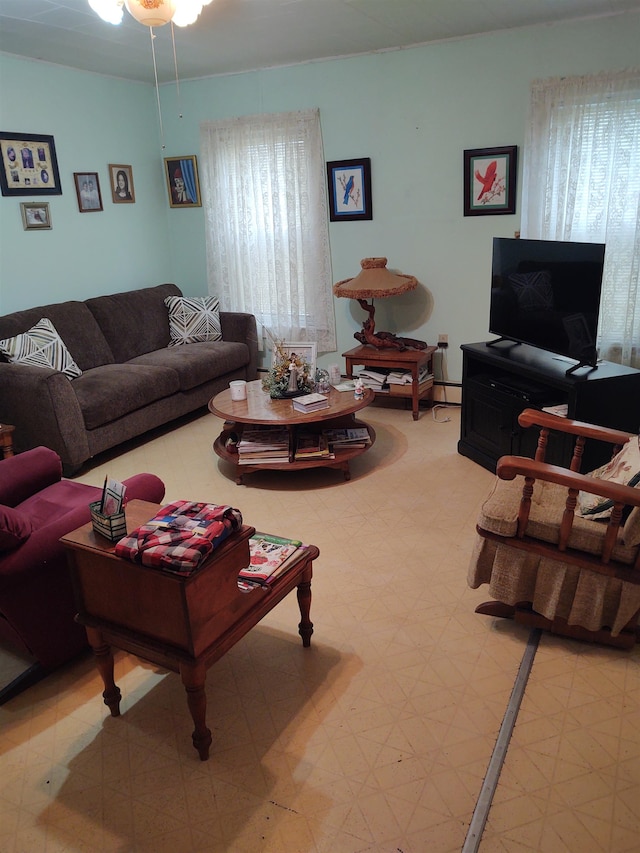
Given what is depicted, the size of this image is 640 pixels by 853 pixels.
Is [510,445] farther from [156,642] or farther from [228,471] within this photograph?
[156,642]

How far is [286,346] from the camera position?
4152mm

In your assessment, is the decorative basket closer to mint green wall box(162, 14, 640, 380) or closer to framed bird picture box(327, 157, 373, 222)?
mint green wall box(162, 14, 640, 380)

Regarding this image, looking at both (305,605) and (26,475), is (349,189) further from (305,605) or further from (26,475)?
(305,605)

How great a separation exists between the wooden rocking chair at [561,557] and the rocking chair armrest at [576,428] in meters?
0.03

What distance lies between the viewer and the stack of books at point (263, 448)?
366cm

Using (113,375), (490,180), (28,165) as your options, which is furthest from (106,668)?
(490,180)

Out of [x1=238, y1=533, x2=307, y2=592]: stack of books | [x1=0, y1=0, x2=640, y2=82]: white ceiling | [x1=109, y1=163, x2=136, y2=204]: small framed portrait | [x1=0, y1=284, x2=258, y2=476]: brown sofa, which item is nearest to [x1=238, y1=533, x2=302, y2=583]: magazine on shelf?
[x1=238, y1=533, x2=307, y2=592]: stack of books

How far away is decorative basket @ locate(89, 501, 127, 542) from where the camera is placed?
183 centimetres

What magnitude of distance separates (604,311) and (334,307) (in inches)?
82.0

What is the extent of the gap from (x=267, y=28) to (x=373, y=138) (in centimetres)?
120

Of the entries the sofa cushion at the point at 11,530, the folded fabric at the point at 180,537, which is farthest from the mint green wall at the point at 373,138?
the folded fabric at the point at 180,537

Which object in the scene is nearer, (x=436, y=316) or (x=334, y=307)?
(x=436, y=316)

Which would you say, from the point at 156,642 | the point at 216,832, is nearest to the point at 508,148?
the point at 156,642

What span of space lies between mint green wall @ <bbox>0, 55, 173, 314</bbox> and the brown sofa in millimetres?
257
